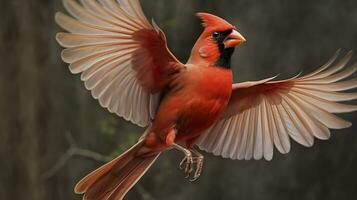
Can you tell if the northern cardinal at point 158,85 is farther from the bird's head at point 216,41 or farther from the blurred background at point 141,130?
the blurred background at point 141,130

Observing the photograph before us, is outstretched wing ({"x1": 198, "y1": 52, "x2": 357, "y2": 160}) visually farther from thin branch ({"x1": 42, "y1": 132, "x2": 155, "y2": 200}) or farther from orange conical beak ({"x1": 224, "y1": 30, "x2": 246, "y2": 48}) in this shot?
thin branch ({"x1": 42, "y1": 132, "x2": 155, "y2": 200})

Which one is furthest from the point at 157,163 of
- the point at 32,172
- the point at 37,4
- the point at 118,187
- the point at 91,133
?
the point at 118,187

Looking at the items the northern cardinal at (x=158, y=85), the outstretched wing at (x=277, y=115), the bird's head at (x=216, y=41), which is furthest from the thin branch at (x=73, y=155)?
the bird's head at (x=216, y=41)

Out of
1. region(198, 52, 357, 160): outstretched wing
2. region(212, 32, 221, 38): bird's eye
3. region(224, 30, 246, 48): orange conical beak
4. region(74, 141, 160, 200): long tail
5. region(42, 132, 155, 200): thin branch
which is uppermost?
region(212, 32, 221, 38): bird's eye

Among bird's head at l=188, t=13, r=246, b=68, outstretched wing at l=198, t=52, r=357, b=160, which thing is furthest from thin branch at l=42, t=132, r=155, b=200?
bird's head at l=188, t=13, r=246, b=68

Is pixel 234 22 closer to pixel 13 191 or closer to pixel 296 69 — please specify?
pixel 296 69

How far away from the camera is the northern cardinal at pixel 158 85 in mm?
1617

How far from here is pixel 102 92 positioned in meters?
1.75

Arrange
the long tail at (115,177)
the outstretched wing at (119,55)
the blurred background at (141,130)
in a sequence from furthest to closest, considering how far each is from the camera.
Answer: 1. the blurred background at (141,130)
2. the long tail at (115,177)
3. the outstretched wing at (119,55)

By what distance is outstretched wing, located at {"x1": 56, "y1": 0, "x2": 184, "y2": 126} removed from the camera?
1.56 metres

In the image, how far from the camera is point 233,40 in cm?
161

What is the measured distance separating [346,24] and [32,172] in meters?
1.90

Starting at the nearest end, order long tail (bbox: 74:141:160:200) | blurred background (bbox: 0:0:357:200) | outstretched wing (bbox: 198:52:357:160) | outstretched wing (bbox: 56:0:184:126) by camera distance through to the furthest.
Result: outstretched wing (bbox: 56:0:184:126) → long tail (bbox: 74:141:160:200) → outstretched wing (bbox: 198:52:357:160) → blurred background (bbox: 0:0:357:200)

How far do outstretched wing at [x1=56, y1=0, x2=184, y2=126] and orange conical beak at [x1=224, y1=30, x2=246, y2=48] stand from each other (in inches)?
6.2
